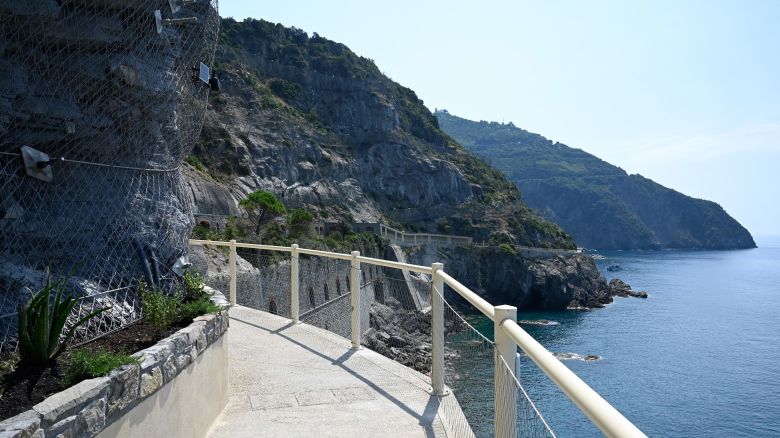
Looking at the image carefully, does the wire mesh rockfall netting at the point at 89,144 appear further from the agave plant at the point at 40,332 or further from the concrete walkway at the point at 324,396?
the concrete walkway at the point at 324,396

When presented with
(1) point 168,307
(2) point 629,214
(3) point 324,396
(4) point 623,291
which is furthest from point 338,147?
(2) point 629,214

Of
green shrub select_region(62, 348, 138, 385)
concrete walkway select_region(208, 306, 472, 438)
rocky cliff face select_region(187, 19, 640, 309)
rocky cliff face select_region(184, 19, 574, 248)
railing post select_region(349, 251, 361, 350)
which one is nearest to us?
green shrub select_region(62, 348, 138, 385)

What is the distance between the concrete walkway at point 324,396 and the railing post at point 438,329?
0.15 meters

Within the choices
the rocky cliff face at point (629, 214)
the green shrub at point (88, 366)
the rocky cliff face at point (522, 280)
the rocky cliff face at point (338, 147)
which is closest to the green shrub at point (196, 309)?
the green shrub at point (88, 366)

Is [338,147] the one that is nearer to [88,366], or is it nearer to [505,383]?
[88,366]

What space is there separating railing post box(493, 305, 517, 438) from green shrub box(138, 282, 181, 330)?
10.1 ft

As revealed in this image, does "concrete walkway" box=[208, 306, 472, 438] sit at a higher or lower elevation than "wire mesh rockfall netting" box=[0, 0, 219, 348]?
lower

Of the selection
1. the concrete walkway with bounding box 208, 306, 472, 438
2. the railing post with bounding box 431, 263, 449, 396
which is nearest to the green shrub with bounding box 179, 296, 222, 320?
the concrete walkway with bounding box 208, 306, 472, 438

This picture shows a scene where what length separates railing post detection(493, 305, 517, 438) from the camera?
7.66 ft

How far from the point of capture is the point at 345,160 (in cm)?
7481

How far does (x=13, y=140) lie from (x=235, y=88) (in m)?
68.7

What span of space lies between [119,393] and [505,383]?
2.10m

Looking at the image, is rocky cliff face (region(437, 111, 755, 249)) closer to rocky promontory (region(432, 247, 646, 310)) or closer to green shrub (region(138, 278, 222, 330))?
rocky promontory (region(432, 247, 646, 310))

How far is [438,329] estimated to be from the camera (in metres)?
4.77
